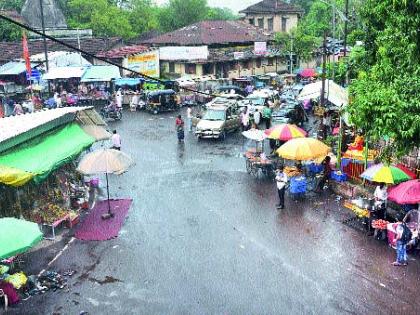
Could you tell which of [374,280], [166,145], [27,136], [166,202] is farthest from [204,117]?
[374,280]

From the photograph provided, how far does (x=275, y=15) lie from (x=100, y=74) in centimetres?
3357

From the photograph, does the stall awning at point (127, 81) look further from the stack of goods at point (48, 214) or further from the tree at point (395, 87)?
the tree at point (395, 87)

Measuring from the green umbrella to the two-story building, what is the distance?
56.6m

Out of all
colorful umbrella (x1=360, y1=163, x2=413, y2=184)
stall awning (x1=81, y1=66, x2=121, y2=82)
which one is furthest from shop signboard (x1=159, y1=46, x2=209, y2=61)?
colorful umbrella (x1=360, y1=163, x2=413, y2=184)

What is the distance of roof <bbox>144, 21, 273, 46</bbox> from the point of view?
47.6 meters

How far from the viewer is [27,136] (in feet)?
53.3

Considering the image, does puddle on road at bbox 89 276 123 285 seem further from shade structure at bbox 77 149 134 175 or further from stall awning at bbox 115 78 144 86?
stall awning at bbox 115 78 144 86

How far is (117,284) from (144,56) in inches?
1252

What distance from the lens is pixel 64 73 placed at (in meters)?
37.8

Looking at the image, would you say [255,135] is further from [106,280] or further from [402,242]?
[106,280]

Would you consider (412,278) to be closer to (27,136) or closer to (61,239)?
(61,239)

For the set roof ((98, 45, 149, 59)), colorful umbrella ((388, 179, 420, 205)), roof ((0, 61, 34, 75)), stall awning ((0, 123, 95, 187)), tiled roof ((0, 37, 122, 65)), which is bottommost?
colorful umbrella ((388, 179, 420, 205))

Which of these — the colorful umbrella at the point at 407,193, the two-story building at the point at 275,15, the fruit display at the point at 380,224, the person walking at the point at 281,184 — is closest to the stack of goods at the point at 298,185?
the person walking at the point at 281,184

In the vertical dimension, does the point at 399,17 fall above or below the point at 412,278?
above
